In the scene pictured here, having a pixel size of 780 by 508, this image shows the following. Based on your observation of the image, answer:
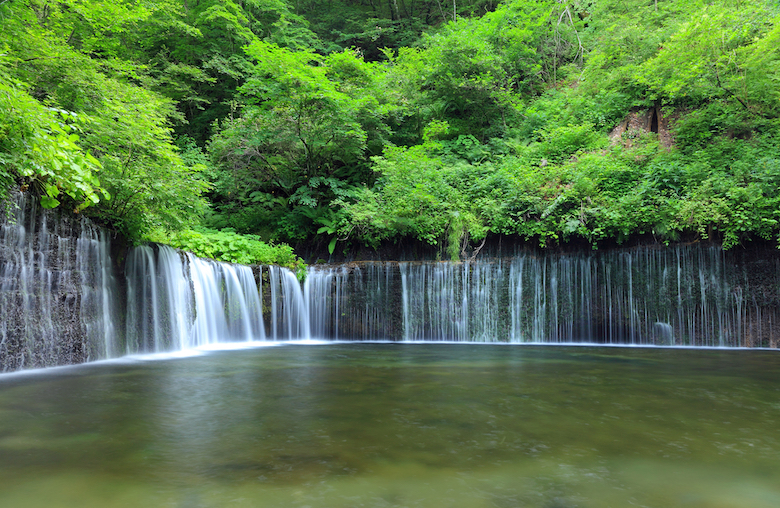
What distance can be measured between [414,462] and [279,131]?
14.4 meters

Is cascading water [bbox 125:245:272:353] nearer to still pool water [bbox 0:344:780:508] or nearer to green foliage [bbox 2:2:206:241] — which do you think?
green foliage [bbox 2:2:206:241]

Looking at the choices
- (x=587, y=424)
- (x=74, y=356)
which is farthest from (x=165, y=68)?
(x=587, y=424)

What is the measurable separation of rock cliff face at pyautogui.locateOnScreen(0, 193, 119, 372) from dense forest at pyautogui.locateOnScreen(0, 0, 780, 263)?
1.53 feet

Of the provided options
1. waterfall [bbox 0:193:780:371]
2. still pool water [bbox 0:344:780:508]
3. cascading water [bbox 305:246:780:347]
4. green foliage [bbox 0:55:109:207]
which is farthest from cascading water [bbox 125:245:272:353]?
green foliage [bbox 0:55:109:207]

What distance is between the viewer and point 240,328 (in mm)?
12516

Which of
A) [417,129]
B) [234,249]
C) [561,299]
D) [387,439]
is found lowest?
[387,439]

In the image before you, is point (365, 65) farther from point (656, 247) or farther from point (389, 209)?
point (656, 247)

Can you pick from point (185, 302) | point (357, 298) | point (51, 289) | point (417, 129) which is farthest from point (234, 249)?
point (417, 129)

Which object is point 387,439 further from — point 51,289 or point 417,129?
point 417,129

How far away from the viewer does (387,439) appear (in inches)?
151

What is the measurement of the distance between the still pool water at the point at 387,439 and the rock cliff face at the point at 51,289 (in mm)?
725

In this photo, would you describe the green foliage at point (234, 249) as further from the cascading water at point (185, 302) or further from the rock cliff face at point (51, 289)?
the rock cliff face at point (51, 289)

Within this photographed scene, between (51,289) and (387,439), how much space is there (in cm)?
676

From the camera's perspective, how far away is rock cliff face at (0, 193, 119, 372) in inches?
266
